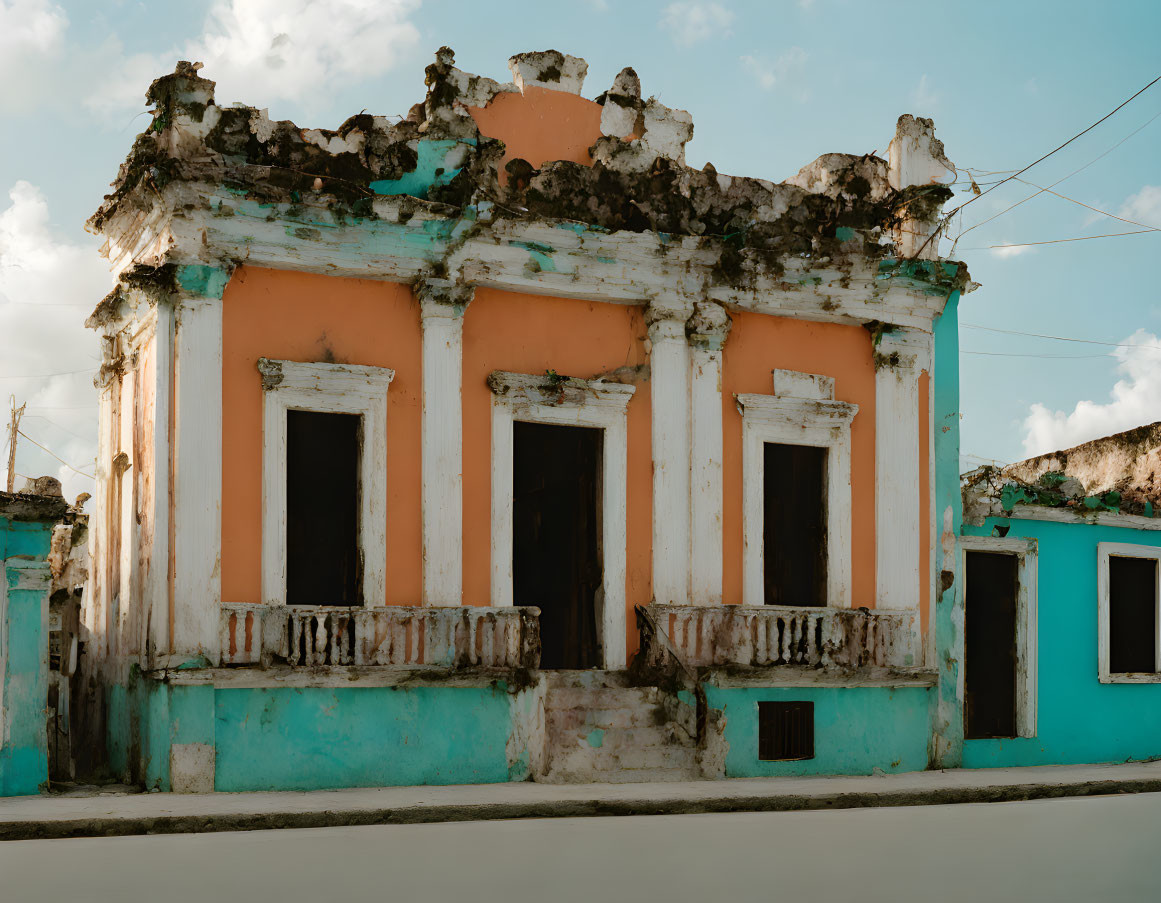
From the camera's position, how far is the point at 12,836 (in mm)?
7965

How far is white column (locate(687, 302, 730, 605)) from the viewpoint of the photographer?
1214 cm

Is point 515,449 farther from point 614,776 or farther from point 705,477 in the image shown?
point 614,776

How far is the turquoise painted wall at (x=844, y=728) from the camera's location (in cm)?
1184

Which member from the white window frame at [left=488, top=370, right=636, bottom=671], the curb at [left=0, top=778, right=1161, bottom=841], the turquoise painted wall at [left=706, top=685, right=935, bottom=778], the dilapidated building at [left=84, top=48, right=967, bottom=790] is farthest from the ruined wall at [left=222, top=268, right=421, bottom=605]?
the turquoise painted wall at [left=706, top=685, right=935, bottom=778]

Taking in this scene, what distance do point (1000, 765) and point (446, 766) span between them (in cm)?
548

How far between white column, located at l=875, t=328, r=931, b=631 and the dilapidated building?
0.10 ft

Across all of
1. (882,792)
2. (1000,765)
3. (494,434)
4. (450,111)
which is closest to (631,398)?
(494,434)

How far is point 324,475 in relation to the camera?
36.6ft

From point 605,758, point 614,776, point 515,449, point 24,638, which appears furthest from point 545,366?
point 24,638

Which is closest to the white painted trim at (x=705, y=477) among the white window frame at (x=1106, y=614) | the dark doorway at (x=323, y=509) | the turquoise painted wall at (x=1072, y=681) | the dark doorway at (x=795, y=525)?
the dark doorway at (x=795, y=525)

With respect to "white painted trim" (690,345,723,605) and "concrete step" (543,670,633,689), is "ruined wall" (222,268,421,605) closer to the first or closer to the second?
"concrete step" (543,670,633,689)

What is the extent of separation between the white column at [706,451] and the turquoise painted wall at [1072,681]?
2.75 metres

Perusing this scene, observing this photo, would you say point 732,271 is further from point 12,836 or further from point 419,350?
point 12,836

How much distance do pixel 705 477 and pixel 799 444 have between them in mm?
1093
